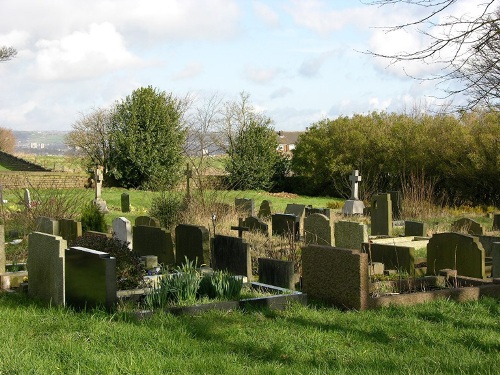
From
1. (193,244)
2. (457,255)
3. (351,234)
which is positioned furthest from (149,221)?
(457,255)

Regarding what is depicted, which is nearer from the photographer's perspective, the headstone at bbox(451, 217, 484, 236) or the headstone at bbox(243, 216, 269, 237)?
the headstone at bbox(243, 216, 269, 237)

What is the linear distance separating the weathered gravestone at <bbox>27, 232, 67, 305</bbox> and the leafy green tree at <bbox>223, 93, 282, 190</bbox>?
96.2 feet

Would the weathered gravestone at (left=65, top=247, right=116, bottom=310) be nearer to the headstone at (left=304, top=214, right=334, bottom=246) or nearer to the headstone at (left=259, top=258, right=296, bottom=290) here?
the headstone at (left=259, top=258, right=296, bottom=290)

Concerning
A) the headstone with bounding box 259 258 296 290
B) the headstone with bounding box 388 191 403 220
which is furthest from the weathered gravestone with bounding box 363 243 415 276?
the headstone with bounding box 388 191 403 220

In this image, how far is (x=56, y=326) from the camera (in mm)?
6527

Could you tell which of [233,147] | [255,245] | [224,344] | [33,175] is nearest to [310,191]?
[233,147]

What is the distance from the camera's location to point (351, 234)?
12023mm

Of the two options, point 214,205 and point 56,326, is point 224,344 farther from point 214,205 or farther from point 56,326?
point 214,205

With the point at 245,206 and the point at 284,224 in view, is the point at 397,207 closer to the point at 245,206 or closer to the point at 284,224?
the point at 245,206

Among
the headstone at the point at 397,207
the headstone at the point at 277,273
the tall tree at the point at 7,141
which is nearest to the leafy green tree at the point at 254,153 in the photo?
the headstone at the point at 397,207

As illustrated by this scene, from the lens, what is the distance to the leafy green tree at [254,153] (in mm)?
38562

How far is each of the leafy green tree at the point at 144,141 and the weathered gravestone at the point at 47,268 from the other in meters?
28.1

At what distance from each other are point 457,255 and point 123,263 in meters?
4.87

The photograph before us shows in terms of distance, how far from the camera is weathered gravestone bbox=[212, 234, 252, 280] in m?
9.56
